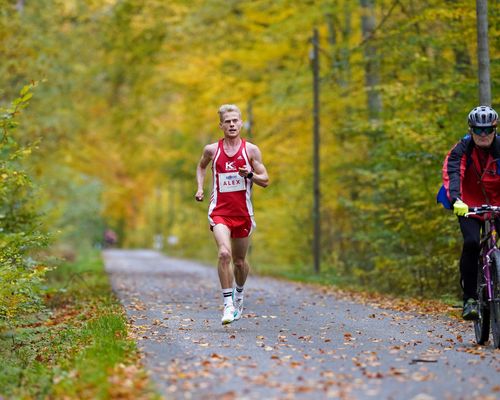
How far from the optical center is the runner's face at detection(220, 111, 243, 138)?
9617 mm

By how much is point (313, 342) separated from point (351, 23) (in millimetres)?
20550

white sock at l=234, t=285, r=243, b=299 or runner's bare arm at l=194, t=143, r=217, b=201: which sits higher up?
runner's bare arm at l=194, t=143, r=217, b=201

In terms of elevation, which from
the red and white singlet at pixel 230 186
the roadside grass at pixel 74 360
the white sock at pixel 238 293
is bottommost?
the roadside grass at pixel 74 360

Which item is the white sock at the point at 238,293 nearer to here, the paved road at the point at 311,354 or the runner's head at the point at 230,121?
the paved road at the point at 311,354

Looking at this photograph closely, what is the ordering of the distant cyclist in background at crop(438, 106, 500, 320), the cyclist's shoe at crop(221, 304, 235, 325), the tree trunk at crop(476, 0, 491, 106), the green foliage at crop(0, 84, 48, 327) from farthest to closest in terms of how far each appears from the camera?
the tree trunk at crop(476, 0, 491, 106) < the cyclist's shoe at crop(221, 304, 235, 325) < the green foliage at crop(0, 84, 48, 327) < the distant cyclist in background at crop(438, 106, 500, 320)

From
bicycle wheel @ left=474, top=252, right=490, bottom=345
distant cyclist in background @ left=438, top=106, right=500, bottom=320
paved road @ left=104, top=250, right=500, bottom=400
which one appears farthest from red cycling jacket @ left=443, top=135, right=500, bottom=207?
A: paved road @ left=104, top=250, right=500, bottom=400

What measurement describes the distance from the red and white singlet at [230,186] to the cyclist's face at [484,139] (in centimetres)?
239

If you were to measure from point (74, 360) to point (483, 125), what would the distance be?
424 cm

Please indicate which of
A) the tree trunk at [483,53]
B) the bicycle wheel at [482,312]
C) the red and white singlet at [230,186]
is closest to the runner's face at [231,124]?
the red and white singlet at [230,186]

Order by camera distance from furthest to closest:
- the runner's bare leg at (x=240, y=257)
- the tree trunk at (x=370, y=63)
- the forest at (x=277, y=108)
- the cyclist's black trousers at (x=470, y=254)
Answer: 1. the tree trunk at (x=370, y=63)
2. the forest at (x=277, y=108)
3. the runner's bare leg at (x=240, y=257)
4. the cyclist's black trousers at (x=470, y=254)

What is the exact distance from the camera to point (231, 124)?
9.63 meters

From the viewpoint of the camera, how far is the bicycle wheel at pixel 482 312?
330 inches

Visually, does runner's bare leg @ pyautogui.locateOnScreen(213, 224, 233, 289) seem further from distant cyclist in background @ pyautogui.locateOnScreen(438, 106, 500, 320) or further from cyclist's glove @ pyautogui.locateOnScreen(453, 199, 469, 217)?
cyclist's glove @ pyautogui.locateOnScreen(453, 199, 469, 217)

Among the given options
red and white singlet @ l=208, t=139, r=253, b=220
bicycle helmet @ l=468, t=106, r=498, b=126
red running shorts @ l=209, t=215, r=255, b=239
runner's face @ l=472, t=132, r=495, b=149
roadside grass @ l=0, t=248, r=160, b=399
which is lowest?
roadside grass @ l=0, t=248, r=160, b=399
